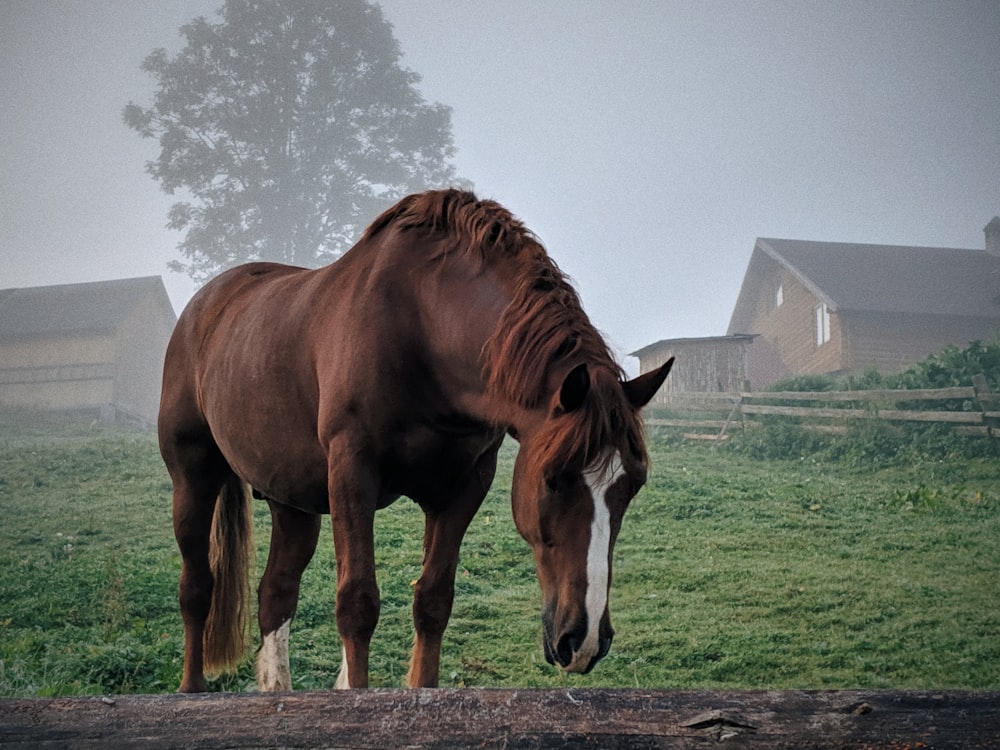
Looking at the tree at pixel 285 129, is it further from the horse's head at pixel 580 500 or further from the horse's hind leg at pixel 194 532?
the horse's head at pixel 580 500

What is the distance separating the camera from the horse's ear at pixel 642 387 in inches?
96.2

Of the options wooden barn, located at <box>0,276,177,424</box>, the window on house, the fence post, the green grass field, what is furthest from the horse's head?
the window on house

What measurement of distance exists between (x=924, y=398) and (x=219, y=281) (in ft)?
33.2

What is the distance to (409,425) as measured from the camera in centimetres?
280

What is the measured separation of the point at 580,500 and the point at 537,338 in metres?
0.52

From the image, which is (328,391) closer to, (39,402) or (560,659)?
(560,659)

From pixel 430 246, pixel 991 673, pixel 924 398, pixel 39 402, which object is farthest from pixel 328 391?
pixel 39 402

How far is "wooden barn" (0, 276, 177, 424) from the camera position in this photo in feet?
64.5

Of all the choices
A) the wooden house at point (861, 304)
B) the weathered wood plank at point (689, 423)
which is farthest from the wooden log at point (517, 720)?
the wooden house at point (861, 304)

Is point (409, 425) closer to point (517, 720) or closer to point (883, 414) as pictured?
point (517, 720)

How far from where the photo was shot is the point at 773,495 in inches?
370

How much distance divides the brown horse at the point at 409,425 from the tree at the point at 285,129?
18.3 m

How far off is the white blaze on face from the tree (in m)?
20.1

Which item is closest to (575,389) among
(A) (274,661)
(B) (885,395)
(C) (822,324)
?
(A) (274,661)
